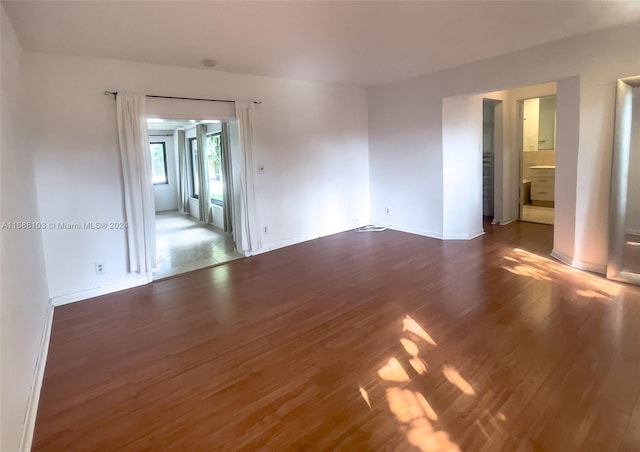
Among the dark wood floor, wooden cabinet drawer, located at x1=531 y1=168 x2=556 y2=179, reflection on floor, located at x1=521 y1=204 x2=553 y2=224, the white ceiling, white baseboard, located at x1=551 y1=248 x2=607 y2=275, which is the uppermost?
the white ceiling

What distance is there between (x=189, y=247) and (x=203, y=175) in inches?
104

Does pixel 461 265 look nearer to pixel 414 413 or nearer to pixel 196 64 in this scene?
pixel 414 413

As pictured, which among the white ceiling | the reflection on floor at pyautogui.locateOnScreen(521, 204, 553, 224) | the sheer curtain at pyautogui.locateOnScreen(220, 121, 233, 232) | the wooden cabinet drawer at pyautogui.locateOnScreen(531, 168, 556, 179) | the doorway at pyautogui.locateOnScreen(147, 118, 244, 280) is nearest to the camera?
the white ceiling

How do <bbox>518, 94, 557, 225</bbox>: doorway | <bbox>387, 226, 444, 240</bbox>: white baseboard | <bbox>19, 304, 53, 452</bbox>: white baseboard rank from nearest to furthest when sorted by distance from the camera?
<bbox>19, 304, 53, 452</bbox>: white baseboard → <bbox>387, 226, 444, 240</bbox>: white baseboard → <bbox>518, 94, 557, 225</bbox>: doorway

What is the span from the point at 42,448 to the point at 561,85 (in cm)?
552

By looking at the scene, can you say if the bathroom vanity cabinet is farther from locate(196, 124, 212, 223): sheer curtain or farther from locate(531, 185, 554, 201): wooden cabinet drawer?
locate(196, 124, 212, 223): sheer curtain

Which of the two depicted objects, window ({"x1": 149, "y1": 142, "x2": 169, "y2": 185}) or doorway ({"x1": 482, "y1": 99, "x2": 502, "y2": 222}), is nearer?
doorway ({"x1": 482, "y1": 99, "x2": 502, "y2": 222})

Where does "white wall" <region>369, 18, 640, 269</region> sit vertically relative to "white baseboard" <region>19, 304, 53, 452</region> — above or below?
above

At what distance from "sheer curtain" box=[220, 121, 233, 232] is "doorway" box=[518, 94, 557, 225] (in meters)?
5.51

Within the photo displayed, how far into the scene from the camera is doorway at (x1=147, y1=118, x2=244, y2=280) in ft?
18.4

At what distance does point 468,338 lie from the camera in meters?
2.88

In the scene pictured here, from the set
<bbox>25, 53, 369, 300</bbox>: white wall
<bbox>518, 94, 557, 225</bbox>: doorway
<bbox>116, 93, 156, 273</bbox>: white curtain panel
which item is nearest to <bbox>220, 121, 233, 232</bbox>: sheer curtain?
<bbox>25, 53, 369, 300</bbox>: white wall

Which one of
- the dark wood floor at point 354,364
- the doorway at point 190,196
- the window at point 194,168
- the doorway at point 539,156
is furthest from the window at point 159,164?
the doorway at point 539,156

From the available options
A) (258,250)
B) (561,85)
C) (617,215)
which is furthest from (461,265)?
(258,250)
